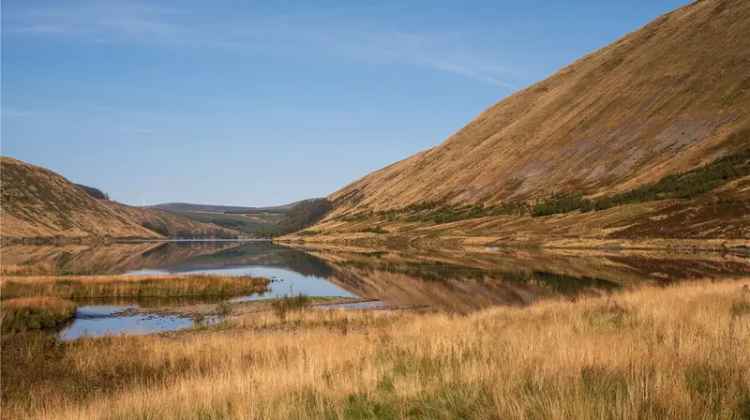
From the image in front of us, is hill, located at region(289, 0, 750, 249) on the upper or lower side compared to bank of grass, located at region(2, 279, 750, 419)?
upper

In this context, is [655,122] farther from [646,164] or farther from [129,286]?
[129,286]

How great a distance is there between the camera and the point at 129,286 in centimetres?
5047

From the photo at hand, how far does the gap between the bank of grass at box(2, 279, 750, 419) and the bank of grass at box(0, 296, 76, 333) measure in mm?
13851

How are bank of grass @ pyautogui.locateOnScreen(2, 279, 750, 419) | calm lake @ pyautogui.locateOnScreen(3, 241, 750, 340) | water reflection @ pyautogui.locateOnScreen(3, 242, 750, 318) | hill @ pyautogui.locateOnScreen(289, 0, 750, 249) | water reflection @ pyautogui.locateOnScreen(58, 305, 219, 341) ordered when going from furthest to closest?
hill @ pyautogui.locateOnScreen(289, 0, 750, 249), water reflection @ pyautogui.locateOnScreen(3, 242, 750, 318), calm lake @ pyautogui.locateOnScreen(3, 241, 750, 340), water reflection @ pyautogui.locateOnScreen(58, 305, 219, 341), bank of grass @ pyautogui.locateOnScreen(2, 279, 750, 419)

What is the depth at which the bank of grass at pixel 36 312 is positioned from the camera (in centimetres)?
3297

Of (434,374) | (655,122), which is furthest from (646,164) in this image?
(434,374)

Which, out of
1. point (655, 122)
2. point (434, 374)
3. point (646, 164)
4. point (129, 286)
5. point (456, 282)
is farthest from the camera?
point (655, 122)

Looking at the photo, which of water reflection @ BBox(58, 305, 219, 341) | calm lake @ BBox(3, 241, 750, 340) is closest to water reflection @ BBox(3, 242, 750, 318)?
calm lake @ BBox(3, 241, 750, 340)

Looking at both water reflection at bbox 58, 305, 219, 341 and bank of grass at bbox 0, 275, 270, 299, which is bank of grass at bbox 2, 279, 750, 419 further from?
bank of grass at bbox 0, 275, 270, 299

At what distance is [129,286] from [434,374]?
44.0 metres

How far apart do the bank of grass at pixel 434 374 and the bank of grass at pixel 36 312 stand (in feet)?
45.4

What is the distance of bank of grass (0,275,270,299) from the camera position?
4659cm

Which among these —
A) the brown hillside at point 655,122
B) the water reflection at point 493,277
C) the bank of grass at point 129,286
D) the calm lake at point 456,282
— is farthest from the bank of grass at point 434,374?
the brown hillside at point 655,122

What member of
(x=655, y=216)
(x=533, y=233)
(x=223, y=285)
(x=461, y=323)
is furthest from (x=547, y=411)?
(x=533, y=233)
